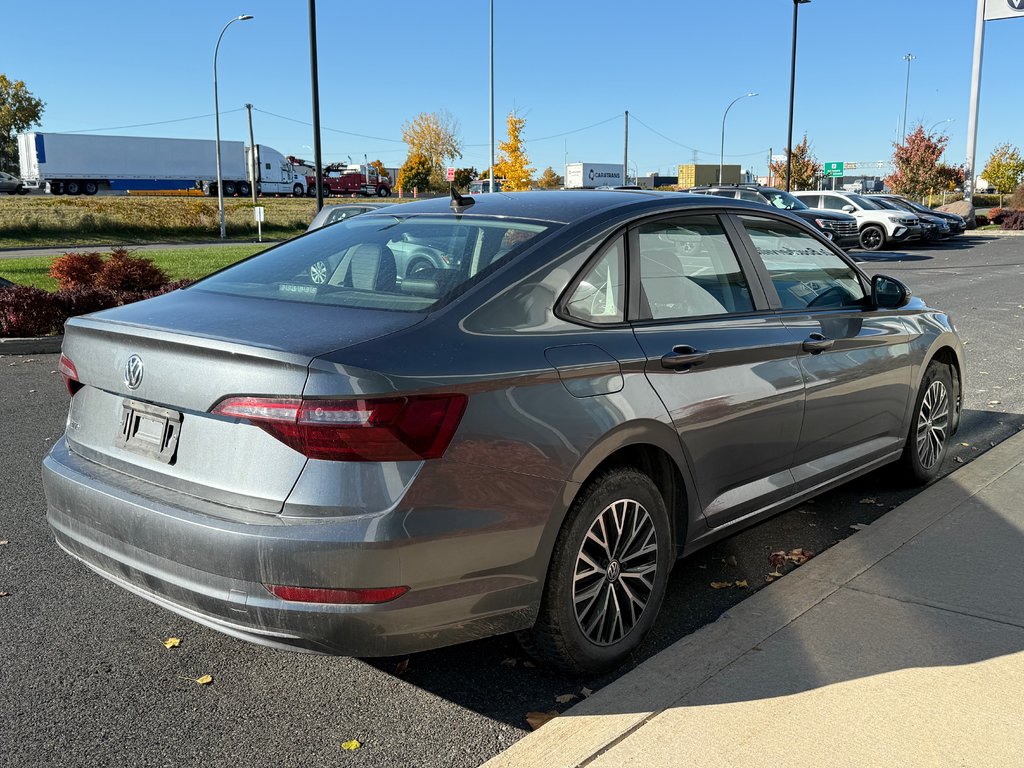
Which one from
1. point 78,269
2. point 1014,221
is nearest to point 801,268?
point 78,269

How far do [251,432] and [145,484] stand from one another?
1.69ft

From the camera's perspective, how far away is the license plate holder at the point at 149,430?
116 inches

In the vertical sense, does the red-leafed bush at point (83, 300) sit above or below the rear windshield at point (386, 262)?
below

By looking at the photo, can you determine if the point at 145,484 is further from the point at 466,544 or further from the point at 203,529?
the point at 466,544

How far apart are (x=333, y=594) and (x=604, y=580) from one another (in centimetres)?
104

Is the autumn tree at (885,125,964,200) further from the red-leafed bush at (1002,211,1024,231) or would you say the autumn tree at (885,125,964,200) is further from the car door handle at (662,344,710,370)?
the car door handle at (662,344,710,370)

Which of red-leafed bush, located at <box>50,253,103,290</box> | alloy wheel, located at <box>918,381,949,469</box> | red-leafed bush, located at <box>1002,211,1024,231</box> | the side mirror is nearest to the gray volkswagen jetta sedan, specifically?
the side mirror

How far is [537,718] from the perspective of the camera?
10.1ft

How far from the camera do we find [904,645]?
3.45 m

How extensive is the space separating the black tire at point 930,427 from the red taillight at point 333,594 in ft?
11.8

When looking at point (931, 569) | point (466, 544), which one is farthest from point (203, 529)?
point (931, 569)

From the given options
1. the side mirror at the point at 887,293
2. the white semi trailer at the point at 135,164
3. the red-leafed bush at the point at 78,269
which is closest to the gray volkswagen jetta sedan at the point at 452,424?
the side mirror at the point at 887,293

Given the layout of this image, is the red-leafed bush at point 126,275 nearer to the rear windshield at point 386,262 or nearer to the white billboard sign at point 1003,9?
the rear windshield at point 386,262

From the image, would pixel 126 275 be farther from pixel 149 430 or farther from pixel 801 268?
pixel 149 430
